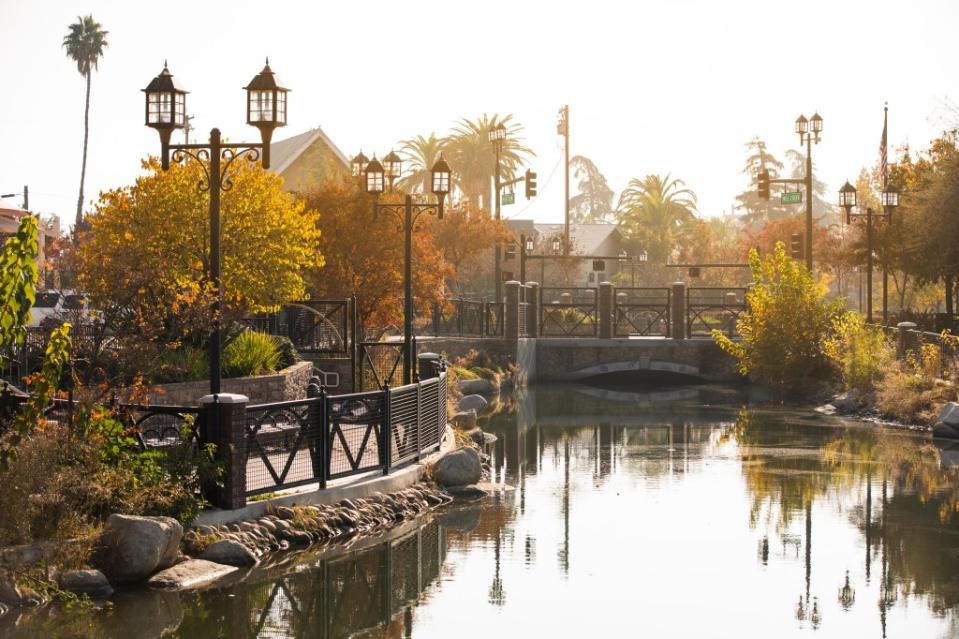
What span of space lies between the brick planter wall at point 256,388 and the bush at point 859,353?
1548 centimetres

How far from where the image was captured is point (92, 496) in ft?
43.1

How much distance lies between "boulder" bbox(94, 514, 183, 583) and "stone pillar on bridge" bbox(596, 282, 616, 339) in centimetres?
3308

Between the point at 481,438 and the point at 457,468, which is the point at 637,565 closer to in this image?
the point at 457,468

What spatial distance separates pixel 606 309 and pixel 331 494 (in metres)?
30.2

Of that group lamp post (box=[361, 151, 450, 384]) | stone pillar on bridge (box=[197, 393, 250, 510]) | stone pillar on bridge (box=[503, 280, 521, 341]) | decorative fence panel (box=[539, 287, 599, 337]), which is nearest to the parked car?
lamp post (box=[361, 151, 450, 384])

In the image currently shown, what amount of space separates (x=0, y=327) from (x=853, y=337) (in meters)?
26.9

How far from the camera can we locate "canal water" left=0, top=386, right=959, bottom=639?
40.9 ft

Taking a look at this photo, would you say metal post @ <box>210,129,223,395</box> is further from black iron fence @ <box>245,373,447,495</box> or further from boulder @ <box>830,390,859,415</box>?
boulder @ <box>830,390,859,415</box>

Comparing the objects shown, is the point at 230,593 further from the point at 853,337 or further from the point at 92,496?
the point at 853,337

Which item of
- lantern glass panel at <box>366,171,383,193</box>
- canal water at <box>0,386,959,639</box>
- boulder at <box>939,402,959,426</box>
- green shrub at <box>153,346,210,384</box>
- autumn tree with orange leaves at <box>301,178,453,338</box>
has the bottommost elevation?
canal water at <box>0,386,959,639</box>

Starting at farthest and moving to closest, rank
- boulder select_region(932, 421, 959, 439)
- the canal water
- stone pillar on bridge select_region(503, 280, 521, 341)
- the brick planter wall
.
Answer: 1. stone pillar on bridge select_region(503, 280, 521, 341)
2. boulder select_region(932, 421, 959, 439)
3. the brick planter wall
4. the canal water

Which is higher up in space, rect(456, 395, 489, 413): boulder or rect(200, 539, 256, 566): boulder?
rect(456, 395, 489, 413): boulder

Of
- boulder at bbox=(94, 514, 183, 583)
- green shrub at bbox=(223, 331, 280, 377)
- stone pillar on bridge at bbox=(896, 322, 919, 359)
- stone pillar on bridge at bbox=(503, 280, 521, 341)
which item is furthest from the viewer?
stone pillar on bridge at bbox=(503, 280, 521, 341)

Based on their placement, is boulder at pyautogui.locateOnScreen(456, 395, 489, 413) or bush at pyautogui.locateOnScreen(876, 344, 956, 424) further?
boulder at pyautogui.locateOnScreen(456, 395, 489, 413)
